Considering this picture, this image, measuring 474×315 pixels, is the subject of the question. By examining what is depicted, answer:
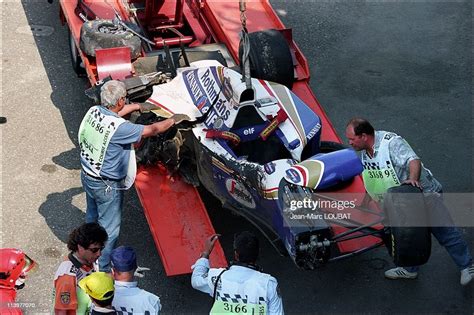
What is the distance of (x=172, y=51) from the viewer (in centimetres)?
989

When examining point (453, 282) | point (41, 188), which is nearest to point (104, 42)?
point (41, 188)

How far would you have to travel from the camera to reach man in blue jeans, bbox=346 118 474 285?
7.46 meters

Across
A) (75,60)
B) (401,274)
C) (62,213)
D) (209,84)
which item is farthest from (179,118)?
(75,60)

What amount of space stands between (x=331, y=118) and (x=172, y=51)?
198cm

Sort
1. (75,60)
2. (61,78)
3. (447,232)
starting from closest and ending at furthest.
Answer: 1. (447,232)
2. (75,60)
3. (61,78)

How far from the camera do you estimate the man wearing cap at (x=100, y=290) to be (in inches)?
212

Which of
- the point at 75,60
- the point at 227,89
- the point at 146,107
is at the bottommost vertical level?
the point at 75,60

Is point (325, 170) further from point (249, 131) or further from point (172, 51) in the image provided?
point (172, 51)

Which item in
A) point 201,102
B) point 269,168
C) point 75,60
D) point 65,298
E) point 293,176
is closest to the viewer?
point 65,298

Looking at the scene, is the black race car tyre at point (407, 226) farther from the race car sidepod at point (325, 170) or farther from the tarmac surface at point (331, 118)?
the tarmac surface at point (331, 118)

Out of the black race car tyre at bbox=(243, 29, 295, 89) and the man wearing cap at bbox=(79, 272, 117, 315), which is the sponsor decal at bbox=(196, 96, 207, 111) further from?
the man wearing cap at bbox=(79, 272, 117, 315)

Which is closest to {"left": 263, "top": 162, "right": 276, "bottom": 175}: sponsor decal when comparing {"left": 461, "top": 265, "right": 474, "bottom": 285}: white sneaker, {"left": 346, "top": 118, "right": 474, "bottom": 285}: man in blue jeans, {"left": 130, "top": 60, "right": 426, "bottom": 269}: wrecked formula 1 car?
{"left": 130, "top": 60, "right": 426, "bottom": 269}: wrecked formula 1 car

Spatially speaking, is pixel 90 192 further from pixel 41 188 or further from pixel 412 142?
pixel 412 142

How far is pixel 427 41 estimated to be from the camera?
465 inches
